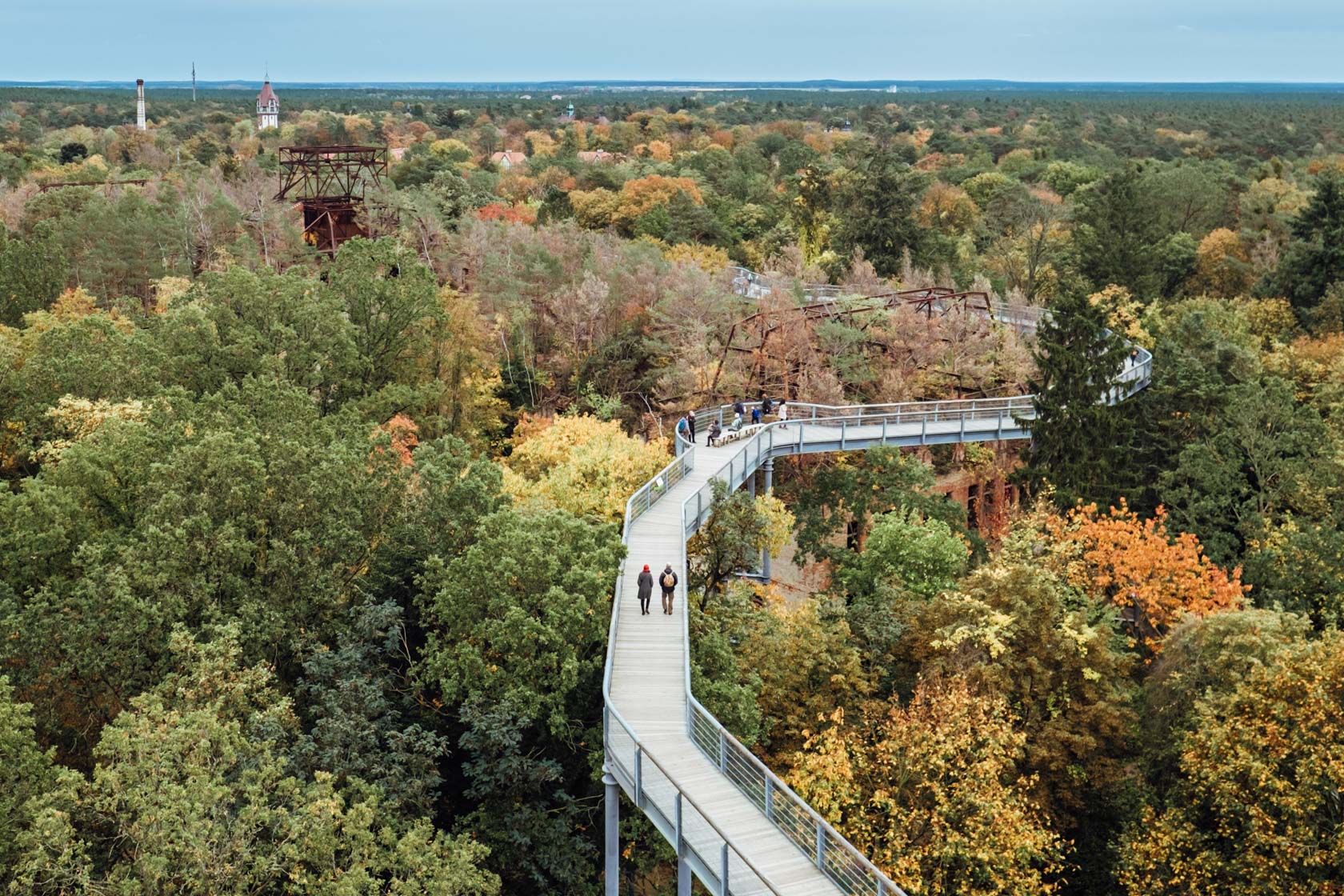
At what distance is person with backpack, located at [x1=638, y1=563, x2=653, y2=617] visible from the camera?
90.0 feet

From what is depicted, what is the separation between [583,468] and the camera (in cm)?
3491

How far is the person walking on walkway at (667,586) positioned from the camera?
2750 centimetres

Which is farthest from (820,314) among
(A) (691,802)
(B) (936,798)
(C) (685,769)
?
(A) (691,802)

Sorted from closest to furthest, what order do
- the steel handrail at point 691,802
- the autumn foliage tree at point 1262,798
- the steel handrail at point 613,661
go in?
1. the steel handrail at point 691,802
2. the steel handrail at point 613,661
3. the autumn foliage tree at point 1262,798

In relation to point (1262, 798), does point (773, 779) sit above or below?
above

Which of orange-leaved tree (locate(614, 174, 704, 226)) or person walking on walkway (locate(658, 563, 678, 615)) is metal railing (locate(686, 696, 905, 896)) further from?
orange-leaved tree (locate(614, 174, 704, 226))

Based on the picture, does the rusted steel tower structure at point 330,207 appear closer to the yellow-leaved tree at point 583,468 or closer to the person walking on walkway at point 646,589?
the yellow-leaved tree at point 583,468

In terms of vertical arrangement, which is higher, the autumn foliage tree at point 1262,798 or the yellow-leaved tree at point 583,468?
the yellow-leaved tree at point 583,468

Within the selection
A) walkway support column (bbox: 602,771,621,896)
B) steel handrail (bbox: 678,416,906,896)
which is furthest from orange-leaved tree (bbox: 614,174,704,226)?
walkway support column (bbox: 602,771,621,896)

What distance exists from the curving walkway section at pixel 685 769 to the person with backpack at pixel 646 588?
0.72 feet

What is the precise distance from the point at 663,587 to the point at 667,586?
0.28 feet

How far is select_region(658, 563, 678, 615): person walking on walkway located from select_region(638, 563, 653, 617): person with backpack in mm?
256

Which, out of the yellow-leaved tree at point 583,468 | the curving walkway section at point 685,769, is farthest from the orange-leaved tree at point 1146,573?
the yellow-leaved tree at point 583,468

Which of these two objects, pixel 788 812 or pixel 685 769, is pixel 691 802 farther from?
pixel 685 769
